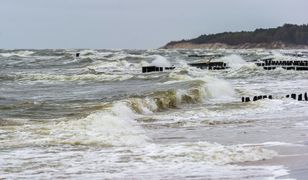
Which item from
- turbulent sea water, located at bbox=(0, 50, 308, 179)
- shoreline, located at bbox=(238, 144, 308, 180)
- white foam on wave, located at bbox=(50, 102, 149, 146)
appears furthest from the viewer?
white foam on wave, located at bbox=(50, 102, 149, 146)

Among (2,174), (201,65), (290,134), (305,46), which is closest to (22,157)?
(2,174)

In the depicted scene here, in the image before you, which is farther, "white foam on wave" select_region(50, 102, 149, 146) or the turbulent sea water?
"white foam on wave" select_region(50, 102, 149, 146)

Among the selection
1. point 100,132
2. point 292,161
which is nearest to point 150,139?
point 100,132

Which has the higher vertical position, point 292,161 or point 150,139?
point 292,161

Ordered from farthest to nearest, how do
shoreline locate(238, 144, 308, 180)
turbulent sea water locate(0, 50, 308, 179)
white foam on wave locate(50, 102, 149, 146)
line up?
white foam on wave locate(50, 102, 149, 146) < turbulent sea water locate(0, 50, 308, 179) < shoreline locate(238, 144, 308, 180)

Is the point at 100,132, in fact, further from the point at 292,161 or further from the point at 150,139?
the point at 292,161

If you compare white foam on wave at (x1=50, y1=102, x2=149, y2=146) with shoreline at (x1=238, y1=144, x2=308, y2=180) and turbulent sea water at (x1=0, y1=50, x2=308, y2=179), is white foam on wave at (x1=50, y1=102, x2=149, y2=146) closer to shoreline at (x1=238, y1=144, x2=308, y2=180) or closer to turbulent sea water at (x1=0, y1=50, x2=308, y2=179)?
turbulent sea water at (x1=0, y1=50, x2=308, y2=179)

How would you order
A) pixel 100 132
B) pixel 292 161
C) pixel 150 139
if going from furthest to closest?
1. pixel 100 132
2. pixel 150 139
3. pixel 292 161

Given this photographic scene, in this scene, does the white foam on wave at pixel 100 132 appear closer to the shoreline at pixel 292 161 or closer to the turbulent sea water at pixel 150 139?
the turbulent sea water at pixel 150 139

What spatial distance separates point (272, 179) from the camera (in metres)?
7.86

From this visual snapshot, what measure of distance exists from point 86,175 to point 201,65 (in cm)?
4819

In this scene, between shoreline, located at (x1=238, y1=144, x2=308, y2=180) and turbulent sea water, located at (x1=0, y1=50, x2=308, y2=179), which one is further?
turbulent sea water, located at (x1=0, y1=50, x2=308, y2=179)

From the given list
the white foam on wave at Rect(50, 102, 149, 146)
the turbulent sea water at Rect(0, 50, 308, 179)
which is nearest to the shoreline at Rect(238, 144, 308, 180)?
the turbulent sea water at Rect(0, 50, 308, 179)

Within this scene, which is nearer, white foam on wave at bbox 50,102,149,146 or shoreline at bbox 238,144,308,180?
shoreline at bbox 238,144,308,180
